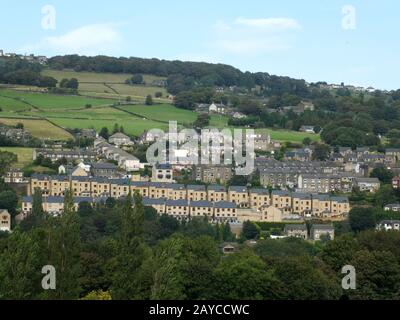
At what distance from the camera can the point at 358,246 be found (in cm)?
2152

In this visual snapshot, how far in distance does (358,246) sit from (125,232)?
6.82 metres

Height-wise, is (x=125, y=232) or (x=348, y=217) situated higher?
(x=125, y=232)

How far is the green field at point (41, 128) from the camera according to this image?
43.9 m

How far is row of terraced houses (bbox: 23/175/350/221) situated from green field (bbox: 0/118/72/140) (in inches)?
312

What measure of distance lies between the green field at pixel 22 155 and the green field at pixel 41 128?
8.47 ft

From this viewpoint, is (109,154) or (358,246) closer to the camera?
(358,246)

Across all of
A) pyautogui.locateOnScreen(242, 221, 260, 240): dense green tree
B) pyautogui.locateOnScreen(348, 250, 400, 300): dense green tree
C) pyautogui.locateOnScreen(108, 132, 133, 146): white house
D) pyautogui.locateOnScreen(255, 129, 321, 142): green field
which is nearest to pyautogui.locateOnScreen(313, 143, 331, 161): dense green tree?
pyautogui.locateOnScreen(255, 129, 321, 142): green field

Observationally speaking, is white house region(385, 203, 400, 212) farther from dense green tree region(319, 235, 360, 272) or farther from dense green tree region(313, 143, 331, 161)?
dense green tree region(319, 235, 360, 272)

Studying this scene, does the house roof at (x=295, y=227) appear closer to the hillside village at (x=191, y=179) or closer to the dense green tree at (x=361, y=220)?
the hillside village at (x=191, y=179)

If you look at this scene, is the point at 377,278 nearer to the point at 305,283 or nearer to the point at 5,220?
the point at 305,283

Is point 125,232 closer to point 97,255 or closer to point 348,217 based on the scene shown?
point 97,255

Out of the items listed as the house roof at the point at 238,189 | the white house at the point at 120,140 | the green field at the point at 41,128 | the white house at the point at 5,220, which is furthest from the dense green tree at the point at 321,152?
the white house at the point at 5,220

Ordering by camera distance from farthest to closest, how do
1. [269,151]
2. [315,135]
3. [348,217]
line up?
[315,135] < [269,151] < [348,217]

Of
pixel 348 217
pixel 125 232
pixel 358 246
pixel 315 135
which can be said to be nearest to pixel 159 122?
pixel 315 135
